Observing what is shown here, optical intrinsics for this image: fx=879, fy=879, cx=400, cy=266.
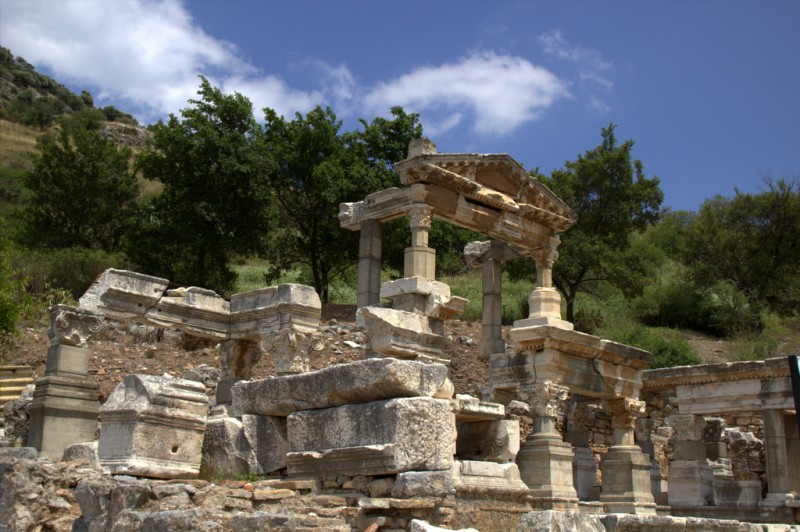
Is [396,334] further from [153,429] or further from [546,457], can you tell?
[153,429]

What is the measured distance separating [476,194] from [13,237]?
68.1 ft

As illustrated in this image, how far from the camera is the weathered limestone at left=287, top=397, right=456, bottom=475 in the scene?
671cm

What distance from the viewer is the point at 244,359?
583 inches

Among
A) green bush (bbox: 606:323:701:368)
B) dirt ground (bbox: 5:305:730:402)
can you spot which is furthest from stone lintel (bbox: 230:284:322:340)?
green bush (bbox: 606:323:701:368)

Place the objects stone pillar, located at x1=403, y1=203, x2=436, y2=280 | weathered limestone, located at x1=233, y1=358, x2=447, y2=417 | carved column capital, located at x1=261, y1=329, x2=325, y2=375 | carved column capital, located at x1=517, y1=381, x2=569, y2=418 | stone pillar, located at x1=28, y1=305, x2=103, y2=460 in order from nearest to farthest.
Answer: weathered limestone, located at x1=233, y1=358, x2=447, y2=417 < stone pillar, located at x1=28, y1=305, x2=103, y2=460 < carved column capital, located at x1=261, y1=329, x2=325, y2=375 < carved column capital, located at x1=517, y1=381, x2=569, y2=418 < stone pillar, located at x1=403, y1=203, x2=436, y2=280

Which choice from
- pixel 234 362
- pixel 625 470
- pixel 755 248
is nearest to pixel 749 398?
pixel 625 470

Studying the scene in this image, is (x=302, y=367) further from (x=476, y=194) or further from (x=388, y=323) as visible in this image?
(x=476, y=194)

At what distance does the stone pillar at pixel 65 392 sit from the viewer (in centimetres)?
1211

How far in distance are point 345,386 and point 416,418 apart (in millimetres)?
736

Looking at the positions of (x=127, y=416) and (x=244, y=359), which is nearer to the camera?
(x=127, y=416)

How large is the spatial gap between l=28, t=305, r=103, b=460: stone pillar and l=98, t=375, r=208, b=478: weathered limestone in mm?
4662

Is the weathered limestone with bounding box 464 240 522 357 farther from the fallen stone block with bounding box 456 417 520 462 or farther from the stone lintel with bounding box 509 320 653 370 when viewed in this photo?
the fallen stone block with bounding box 456 417 520 462

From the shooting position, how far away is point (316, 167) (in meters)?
28.6

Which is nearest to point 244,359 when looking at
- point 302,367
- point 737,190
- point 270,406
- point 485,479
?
point 302,367
